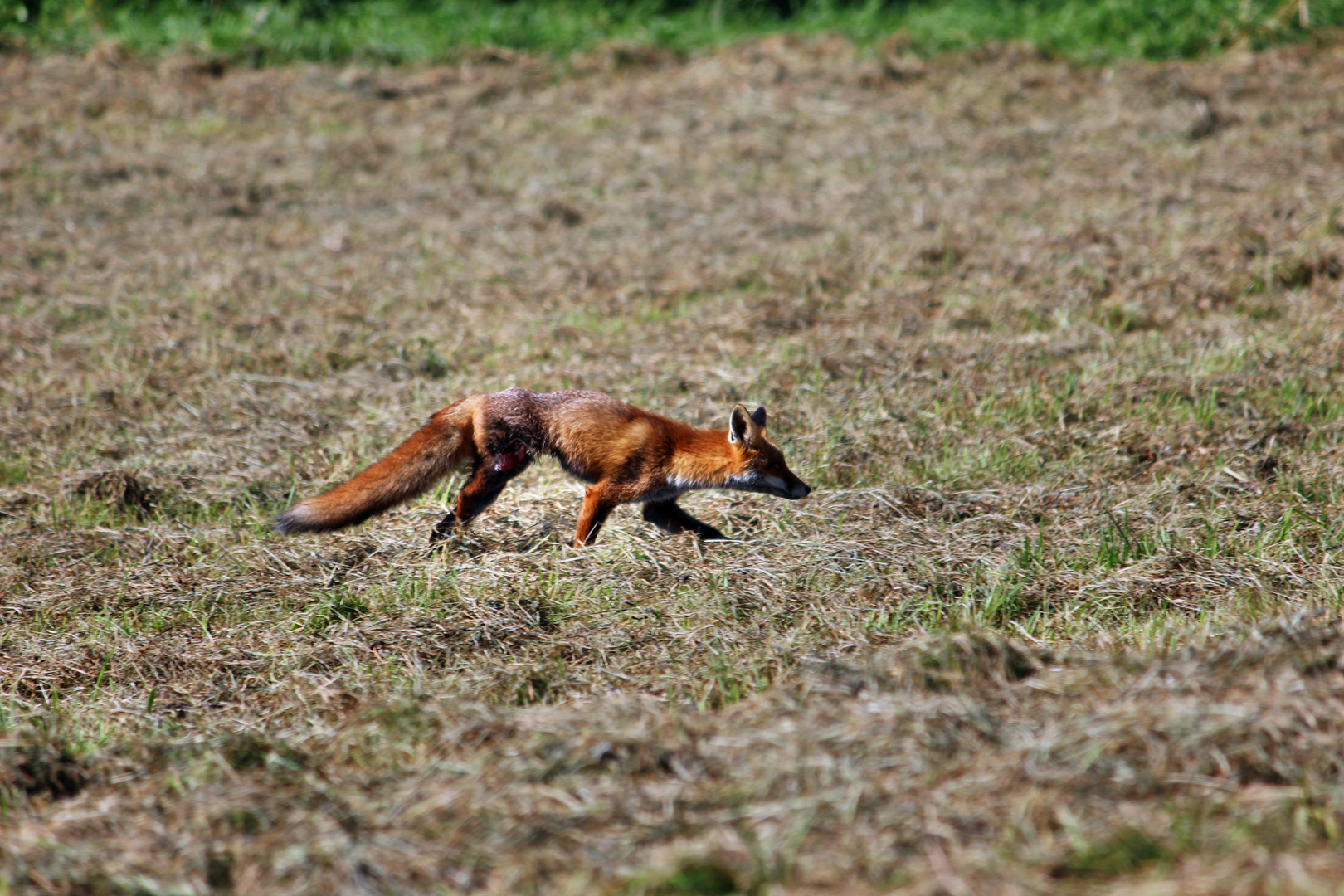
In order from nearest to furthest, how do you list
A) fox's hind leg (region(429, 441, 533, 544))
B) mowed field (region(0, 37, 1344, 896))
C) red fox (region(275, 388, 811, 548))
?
1. mowed field (region(0, 37, 1344, 896))
2. red fox (region(275, 388, 811, 548))
3. fox's hind leg (region(429, 441, 533, 544))

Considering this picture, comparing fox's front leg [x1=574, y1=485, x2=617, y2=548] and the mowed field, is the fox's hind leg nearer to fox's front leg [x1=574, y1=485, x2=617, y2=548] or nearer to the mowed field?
the mowed field

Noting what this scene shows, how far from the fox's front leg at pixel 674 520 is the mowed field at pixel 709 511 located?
0.58ft

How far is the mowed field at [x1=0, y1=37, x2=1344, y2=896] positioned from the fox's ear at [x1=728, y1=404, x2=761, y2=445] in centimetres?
46

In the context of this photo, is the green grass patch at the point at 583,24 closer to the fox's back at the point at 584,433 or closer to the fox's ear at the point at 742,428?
the fox's ear at the point at 742,428

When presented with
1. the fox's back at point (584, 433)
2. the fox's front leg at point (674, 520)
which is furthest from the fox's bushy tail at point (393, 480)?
the fox's front leg at point (674, 520)

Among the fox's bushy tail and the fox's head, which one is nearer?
the fox's bushy tail

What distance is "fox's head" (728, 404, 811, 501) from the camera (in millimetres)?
5684

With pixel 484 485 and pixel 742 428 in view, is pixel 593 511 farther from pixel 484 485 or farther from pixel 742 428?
pixel 742 428

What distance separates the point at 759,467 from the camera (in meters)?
5.75

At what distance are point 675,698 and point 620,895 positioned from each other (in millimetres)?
1247

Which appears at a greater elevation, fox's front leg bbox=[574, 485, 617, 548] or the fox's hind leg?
the fox's hind leg

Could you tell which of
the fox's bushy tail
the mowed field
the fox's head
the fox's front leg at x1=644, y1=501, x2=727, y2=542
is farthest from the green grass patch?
the fox's bushy tail

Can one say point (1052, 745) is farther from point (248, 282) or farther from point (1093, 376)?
point (248, 282)

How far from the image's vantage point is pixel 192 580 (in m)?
5.09
